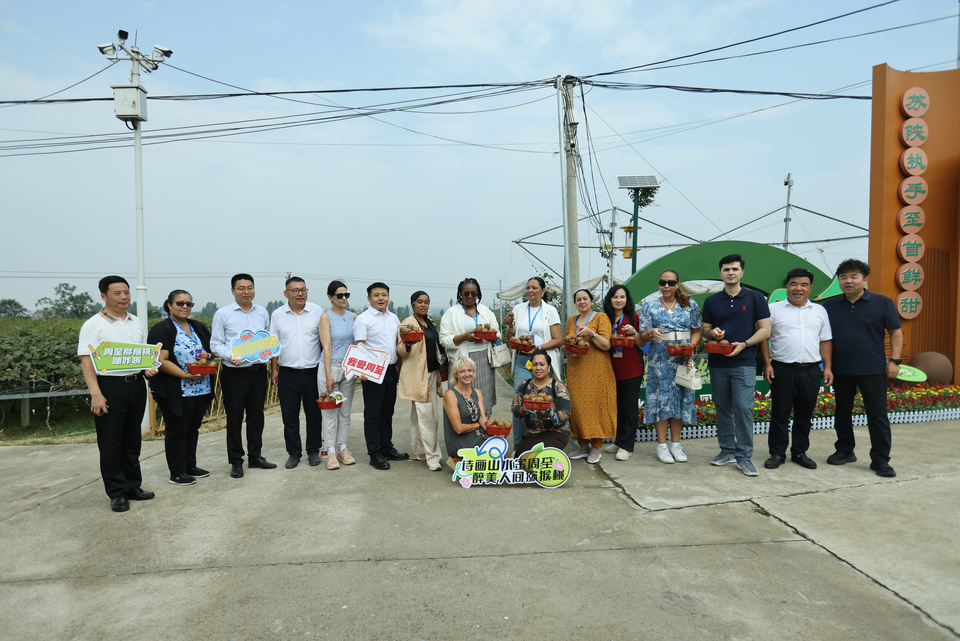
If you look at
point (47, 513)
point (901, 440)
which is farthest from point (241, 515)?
point (901, 440)

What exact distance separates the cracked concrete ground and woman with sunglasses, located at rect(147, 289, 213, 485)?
31cm

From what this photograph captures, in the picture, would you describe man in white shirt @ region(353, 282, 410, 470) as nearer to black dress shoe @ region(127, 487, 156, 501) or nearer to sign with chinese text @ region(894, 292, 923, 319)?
black dress shoe @ region(127, 487, 156, 501)

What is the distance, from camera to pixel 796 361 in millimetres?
4883

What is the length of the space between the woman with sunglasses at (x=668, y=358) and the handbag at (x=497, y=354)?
1.37 metres

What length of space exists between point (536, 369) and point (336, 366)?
1.96 metres

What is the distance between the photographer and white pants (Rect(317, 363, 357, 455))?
5.27m

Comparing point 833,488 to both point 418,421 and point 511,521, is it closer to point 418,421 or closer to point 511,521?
point 511,521

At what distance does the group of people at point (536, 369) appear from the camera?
4.82 metres

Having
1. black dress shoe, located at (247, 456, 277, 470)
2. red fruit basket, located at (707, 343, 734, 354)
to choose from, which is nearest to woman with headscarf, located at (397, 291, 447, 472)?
black dress shoe, located at (247, 456, 277, 470)

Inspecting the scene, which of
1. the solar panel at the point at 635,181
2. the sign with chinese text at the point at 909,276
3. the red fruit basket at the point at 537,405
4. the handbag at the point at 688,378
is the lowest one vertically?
the red fruit basket at the point at 537,405

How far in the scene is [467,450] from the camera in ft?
15.2

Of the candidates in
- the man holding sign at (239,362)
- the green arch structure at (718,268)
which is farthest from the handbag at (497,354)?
the green arch structure at (718,268)

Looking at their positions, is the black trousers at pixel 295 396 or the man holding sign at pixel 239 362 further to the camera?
the black trousers at pixel 295 396

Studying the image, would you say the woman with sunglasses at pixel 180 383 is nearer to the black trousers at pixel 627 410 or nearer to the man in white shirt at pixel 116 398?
the man in white shirt at pixel 116 398
